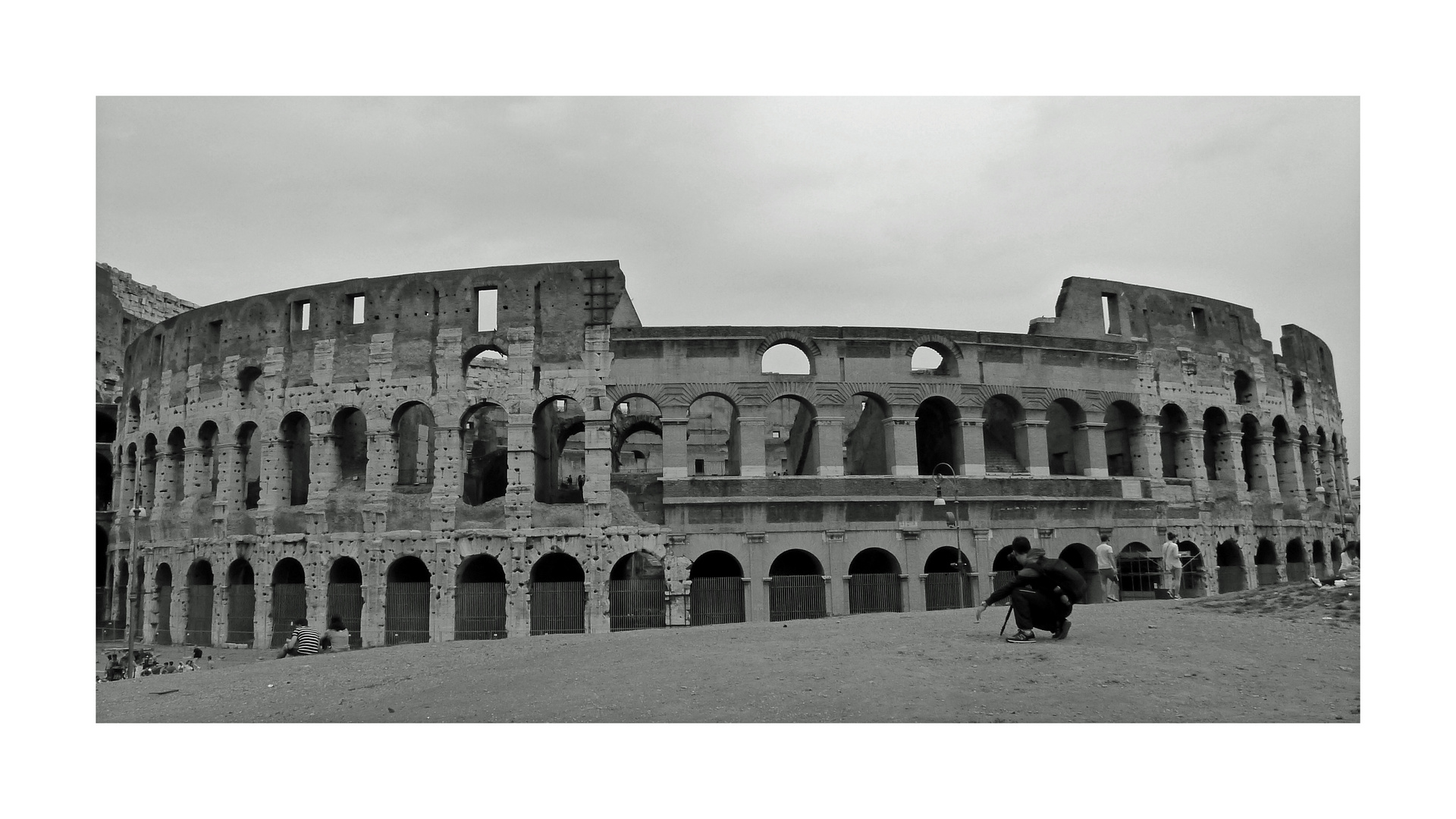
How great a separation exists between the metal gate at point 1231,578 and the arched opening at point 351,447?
851 inches

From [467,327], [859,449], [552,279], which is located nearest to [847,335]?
[859,449]

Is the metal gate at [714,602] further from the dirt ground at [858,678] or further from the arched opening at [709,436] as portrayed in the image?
the arched opening at [709,436]

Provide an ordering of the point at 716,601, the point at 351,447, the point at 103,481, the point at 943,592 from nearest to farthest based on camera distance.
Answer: the point at 716,601 < the point at 943,592 < the point at 351,447 < the point at 103,481

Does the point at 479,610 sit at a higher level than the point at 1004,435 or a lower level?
lower

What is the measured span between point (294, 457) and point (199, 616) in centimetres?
454

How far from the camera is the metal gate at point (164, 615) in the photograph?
978 inches

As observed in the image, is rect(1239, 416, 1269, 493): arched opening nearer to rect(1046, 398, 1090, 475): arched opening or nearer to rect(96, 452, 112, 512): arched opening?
rect(1046, 398, 1090, 475): arched opening

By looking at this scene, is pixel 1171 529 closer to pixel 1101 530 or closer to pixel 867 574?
pixel 1101 530

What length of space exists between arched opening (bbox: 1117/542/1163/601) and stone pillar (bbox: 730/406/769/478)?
29.8 feet

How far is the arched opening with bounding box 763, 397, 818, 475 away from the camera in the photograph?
23.2 meters

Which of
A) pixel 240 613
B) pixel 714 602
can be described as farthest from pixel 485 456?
pixel 714 602

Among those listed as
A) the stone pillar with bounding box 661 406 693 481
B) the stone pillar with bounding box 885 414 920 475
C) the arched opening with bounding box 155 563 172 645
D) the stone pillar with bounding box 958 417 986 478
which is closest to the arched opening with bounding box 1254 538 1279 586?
the stone pillar with bounding box 958 417 986 478

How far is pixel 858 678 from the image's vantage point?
10305 millimetres

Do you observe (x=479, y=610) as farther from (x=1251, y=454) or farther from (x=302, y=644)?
(x=1251, y=454)
